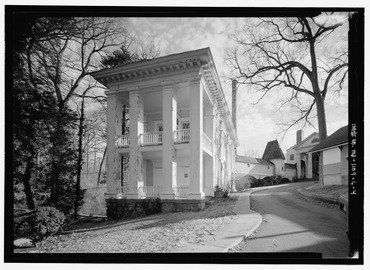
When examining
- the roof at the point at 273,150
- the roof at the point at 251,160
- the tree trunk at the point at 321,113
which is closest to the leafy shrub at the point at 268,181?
the roof at the point at 251,160

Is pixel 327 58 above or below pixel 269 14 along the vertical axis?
below

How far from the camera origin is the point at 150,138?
25.9 ft

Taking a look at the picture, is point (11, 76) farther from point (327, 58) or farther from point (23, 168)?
point (327, 58)

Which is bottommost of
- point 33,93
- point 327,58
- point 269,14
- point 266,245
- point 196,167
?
point 266,245

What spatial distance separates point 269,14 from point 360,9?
1.34 meters

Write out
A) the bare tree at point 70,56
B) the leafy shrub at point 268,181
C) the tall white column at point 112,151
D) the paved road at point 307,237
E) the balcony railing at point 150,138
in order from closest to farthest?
the paved road at point 307,237 → the bare tree at point 70,56 → the tall white column at point 112,151 → the balcony railing at point 150,138 → the leafy shrub at point 268,181

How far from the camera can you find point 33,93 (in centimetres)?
401

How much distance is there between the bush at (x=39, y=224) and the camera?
150 inches

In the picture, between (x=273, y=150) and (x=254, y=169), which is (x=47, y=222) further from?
(x=254, y=169)

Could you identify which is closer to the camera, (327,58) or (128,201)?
(327,58)

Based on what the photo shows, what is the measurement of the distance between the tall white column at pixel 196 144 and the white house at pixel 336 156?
11.3 feet

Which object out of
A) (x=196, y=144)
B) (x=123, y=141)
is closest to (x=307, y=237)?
(x=196, y=144)

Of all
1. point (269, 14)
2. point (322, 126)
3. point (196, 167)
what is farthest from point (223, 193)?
point (269, 14)

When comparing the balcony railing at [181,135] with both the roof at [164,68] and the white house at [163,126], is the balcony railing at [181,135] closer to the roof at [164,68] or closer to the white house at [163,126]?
the white house at [163,126]
